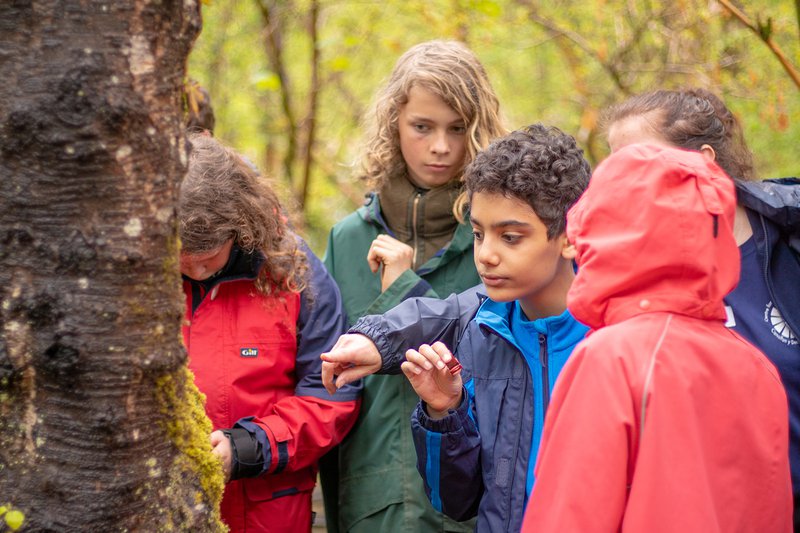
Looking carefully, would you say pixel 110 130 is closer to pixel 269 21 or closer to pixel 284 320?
pixel 284 320

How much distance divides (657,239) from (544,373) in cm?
74

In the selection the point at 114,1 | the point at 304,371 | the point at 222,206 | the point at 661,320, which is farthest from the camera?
the point at 304,371

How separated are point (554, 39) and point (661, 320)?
262 inches

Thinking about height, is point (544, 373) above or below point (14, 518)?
above

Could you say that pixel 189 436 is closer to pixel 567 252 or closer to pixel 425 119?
pixel 567 252

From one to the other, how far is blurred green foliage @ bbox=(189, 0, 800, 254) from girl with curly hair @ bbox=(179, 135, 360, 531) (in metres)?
2.74

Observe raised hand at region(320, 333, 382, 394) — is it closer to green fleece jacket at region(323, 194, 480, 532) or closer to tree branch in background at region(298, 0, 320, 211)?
green fleece jacket at region(323, 194, 480, 532)

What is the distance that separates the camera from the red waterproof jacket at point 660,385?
183 centimetres

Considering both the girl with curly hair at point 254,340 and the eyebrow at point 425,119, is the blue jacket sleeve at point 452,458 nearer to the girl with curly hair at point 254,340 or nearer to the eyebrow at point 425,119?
the girl with curly hair at point 254,340

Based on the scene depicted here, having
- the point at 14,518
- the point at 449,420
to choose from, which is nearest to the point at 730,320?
the point at 449,420

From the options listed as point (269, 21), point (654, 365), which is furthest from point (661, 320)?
point (269, 21)

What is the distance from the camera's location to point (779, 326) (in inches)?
99.1

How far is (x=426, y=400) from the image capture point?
8.27 feet


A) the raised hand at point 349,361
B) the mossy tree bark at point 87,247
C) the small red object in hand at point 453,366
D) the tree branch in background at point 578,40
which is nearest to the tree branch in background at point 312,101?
the tree branch in background at point 578,40
